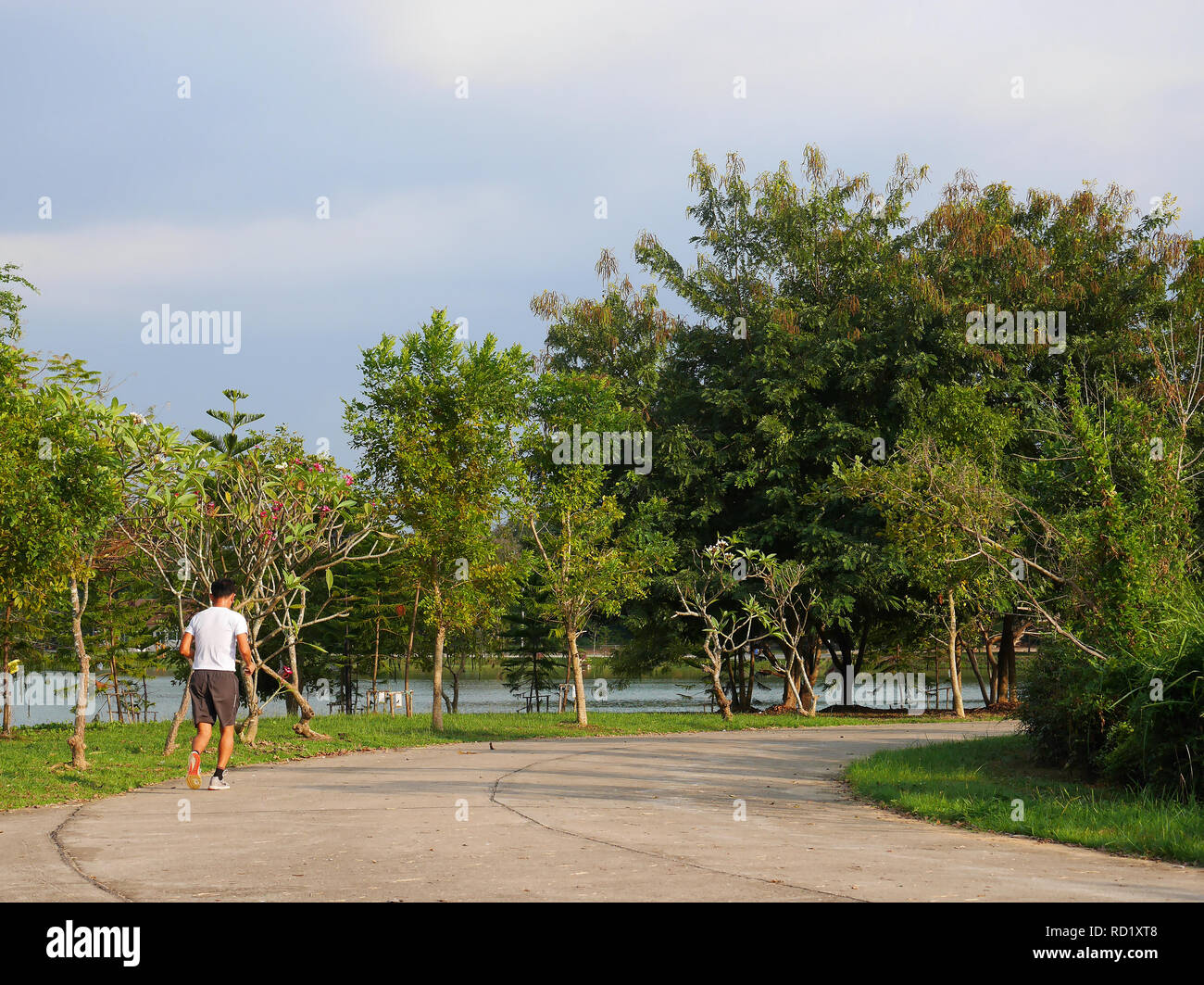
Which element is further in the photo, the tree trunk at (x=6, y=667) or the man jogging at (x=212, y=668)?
the tree trunk at (x=6, y=667)

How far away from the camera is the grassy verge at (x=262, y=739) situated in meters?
12.0

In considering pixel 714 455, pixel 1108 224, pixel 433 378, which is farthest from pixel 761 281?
pixel 433 378

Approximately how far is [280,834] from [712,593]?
22741mm

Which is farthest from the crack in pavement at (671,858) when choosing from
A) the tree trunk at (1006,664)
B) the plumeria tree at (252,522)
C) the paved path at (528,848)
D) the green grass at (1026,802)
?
the tree trunk at (1006,664)

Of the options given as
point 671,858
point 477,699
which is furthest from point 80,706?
point 477,699

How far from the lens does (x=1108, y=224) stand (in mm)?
32375

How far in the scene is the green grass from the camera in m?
8.48

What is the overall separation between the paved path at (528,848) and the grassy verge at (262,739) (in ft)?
3.18

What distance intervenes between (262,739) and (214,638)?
332 inches

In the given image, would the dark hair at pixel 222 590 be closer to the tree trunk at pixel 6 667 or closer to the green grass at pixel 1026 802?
the green grass at pixel 1026 802

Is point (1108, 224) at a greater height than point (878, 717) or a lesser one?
greater

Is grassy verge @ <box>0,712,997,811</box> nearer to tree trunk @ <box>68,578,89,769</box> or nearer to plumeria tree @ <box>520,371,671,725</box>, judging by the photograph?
tree trunk @ <box>68,578,89,769</box>

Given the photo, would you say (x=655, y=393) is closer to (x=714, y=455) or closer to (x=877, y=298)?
(x=714, y=455)
